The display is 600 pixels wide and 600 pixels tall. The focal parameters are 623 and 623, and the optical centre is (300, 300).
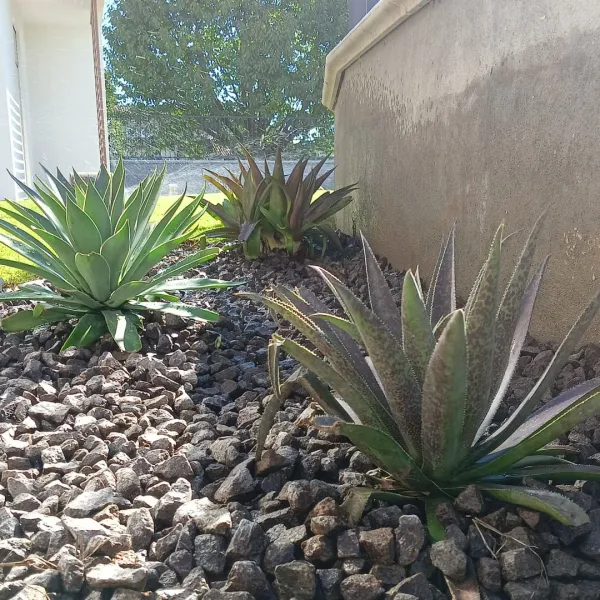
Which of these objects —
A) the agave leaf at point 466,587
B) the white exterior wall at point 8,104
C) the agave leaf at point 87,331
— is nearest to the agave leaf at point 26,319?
the agave leaf at point 87,331

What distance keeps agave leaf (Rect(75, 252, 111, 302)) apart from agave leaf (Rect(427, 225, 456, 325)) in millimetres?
1268

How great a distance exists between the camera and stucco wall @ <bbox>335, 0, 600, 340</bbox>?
5.58 ft

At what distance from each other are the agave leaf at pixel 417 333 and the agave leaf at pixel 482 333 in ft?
0.26

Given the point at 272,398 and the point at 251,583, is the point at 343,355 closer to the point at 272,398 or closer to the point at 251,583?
the point at 272,398

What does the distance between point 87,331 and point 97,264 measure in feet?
0.83

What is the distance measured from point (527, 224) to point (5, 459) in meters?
1.63

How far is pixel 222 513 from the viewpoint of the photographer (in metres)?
1.15

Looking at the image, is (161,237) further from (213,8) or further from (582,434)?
(213,8)

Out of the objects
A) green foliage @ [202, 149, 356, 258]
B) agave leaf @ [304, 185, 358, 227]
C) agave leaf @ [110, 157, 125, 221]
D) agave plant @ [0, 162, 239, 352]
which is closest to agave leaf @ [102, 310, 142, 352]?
agave plant @ [0, 162, 239, 352]

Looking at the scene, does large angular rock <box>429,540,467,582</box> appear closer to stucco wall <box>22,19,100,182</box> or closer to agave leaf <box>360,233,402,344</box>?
agave leaf <box>360,233,402,344</box>

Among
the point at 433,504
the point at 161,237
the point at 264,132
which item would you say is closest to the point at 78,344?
the point at 161,237

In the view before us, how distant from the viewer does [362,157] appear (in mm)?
4227

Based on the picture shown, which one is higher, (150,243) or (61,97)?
(61,97)

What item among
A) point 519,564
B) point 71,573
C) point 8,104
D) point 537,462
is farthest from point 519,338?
point 8,104
